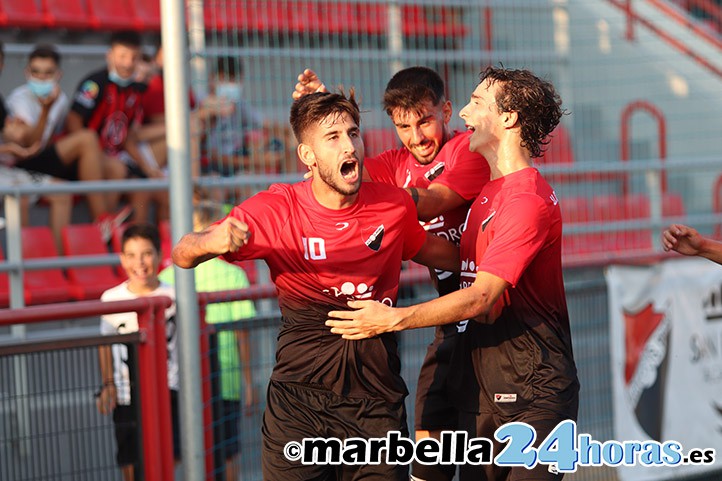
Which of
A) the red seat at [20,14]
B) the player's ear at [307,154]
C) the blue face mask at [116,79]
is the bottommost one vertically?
the player's ear at [307,154]

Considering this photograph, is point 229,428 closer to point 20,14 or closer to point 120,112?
point 120,112

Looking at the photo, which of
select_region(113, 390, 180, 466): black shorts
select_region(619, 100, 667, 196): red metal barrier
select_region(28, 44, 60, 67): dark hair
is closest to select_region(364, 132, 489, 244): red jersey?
select_region(113, 390, 180, 466): black shorts

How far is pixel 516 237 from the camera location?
13.5ft

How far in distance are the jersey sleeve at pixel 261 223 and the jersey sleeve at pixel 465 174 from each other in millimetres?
880

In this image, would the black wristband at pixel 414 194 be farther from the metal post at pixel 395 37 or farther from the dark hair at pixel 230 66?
the metal post at pixel 395 37

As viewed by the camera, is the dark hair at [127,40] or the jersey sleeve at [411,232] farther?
the dark hair at [127,40]

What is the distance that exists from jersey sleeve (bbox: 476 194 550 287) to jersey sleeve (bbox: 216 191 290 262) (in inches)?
33.4

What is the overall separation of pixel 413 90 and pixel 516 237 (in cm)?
113

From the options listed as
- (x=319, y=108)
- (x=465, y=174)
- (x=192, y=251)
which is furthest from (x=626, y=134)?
(x=192, y=251)

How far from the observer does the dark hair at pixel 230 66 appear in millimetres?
6262

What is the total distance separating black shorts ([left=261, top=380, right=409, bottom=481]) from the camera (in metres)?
4.11

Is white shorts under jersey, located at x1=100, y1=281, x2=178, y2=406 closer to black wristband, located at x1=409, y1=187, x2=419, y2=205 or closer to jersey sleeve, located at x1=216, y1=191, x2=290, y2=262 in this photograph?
jersey sleeve, located at x1=216, y1=191, x2=290, y2=262

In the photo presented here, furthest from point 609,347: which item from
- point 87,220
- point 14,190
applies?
point 87,220

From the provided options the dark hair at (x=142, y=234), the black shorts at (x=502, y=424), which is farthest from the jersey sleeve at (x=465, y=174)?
the dark hair at (x=142, y=234)
